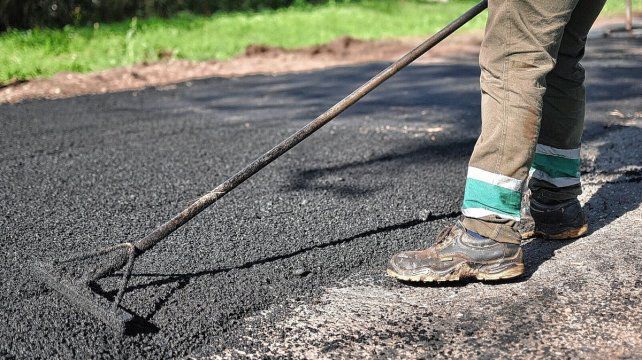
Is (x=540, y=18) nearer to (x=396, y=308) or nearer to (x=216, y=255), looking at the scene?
(x=396, y=308)

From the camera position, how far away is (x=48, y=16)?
35.0 ft

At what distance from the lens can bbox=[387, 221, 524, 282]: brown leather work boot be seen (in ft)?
7.64

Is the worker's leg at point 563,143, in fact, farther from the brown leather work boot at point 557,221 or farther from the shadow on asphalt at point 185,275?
the shadow on asphalt at point 185,275

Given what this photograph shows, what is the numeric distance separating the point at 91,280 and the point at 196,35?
794 cm

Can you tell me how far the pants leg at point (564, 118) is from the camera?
252cm

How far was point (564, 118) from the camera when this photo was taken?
8.57ft

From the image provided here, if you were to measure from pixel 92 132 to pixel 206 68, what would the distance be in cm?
300

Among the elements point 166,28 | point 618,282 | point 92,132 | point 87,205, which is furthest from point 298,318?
point 166,28

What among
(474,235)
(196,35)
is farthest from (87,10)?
(474,235)

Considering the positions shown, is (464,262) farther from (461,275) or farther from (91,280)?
(91,280)

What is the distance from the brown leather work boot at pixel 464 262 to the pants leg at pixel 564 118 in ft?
1.50

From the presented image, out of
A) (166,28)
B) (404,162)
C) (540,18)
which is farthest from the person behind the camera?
(166,28)

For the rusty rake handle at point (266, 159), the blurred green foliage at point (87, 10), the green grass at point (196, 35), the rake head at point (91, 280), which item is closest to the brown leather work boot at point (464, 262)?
the rusty rake handle at point (266, 159)

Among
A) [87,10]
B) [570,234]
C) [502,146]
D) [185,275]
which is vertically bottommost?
[185,275]
